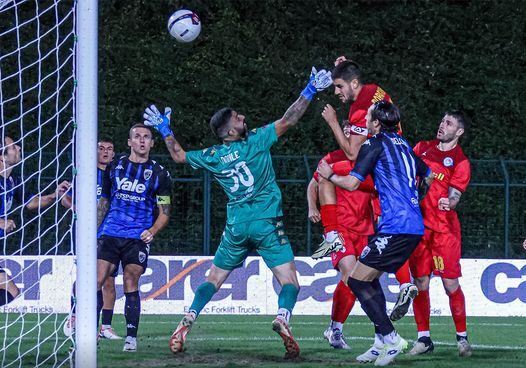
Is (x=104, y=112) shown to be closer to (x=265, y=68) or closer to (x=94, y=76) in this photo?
(x=265, y=68)

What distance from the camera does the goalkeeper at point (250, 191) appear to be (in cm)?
900

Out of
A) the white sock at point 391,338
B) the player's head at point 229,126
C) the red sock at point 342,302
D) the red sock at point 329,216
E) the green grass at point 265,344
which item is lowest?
the green grass at point 265,344

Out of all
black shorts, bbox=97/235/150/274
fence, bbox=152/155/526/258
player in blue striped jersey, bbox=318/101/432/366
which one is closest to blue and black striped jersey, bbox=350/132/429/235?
player in blue striped jersey, bbox=318/101/432/366

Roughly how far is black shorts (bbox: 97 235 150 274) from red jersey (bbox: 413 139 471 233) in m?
2.66

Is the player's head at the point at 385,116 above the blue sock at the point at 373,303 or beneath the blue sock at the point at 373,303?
above

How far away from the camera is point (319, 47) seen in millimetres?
21641

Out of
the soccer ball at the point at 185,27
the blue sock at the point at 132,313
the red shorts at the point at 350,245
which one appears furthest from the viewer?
the soccer ball at the point at 185,27

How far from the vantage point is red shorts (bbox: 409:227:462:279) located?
9.60m

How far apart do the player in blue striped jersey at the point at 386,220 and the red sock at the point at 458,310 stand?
4.46ft

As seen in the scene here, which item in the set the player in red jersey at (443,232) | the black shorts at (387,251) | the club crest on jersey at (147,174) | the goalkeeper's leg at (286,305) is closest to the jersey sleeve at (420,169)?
the black shorts at (387,251)

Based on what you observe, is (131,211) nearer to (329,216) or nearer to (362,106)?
(329,216)

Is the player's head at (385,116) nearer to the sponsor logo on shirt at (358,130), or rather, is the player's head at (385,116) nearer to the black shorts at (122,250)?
the sponsor logo on shirt at (358,130)

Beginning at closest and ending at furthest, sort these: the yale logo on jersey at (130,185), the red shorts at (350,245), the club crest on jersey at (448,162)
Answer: the red shorts at (350,245) → the club crest on jersey at (448,162) → the yale logo on jersey at (130,185)

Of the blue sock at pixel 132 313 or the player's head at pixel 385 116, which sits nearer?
the player's head at pixel 385 116
